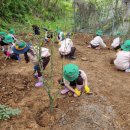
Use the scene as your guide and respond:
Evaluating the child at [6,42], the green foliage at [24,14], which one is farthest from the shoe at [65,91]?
the green foliage at [24,14]

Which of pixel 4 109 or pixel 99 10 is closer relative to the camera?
pixel 4 109

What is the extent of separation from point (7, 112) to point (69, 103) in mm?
964

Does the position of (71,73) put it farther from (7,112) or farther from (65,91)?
(7,112)

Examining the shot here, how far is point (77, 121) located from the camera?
3.78 m

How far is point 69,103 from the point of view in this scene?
4230 mm

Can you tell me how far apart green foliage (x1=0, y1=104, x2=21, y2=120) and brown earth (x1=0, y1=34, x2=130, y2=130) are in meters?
0.06

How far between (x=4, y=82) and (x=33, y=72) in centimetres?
69

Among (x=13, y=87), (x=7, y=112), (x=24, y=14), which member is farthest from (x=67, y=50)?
(x=24, y=14)

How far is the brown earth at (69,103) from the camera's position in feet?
12.3

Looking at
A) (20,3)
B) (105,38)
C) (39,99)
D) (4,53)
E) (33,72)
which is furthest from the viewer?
(20,3)

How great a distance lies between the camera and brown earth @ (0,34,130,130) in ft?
12.3

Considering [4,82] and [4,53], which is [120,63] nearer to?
[4,82]

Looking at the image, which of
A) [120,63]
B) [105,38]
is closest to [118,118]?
[120,63]

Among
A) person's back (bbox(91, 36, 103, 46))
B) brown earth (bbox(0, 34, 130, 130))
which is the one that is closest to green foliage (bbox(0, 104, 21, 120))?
brown earth (bbox(0, 34, 130, 130))
